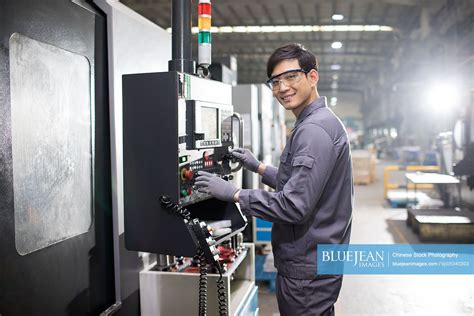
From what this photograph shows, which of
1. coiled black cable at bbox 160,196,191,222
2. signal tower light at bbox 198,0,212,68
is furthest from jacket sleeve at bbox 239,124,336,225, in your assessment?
signal tower light at bbox 198,0,212,68

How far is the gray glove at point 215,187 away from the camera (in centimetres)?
156

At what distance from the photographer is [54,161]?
1.56m

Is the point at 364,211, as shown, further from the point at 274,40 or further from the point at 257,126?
the point at 274,40

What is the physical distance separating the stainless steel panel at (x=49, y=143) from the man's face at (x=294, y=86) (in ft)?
2.57

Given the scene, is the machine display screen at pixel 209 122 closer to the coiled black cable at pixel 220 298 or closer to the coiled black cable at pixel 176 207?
the coiled black cable at pixel 176 207

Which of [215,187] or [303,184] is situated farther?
[215,187]

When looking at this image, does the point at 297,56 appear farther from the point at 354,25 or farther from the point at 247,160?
the point at 354,25

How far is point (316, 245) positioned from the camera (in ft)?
5.01

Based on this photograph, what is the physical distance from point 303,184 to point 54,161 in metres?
0.89

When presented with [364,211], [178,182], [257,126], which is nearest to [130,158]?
[178,182]

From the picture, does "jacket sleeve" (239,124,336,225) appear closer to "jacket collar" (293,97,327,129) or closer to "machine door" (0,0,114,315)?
"jacket collar" (293,97,327,129)

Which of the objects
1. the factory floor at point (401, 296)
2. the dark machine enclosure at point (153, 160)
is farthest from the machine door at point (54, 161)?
the factory floor at point (401, 296)

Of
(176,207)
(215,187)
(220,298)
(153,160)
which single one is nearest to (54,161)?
(153,160)

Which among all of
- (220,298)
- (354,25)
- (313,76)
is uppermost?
(354,25)
